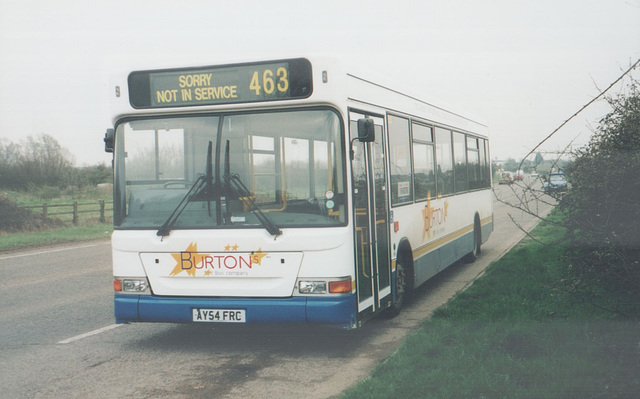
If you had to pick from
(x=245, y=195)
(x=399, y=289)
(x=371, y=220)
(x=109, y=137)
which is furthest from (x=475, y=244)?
(x=109, y=137)

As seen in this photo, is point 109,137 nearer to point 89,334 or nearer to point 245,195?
point 245,195

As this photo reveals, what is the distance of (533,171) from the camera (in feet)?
18.9

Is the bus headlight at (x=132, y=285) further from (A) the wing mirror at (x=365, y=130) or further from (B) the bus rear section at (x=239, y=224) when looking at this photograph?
(A) the wing mirror at (x=365, y=130)

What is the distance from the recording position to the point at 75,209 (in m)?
27.6

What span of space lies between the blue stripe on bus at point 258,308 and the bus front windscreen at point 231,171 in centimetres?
71

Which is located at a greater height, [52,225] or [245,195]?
[245,195]

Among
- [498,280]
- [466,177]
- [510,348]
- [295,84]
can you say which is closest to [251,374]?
[510,348]

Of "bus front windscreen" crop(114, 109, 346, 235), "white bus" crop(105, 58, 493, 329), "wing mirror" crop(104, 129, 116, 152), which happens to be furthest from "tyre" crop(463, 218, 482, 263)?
"wing mirror" crop(104, 129, 116, 152)

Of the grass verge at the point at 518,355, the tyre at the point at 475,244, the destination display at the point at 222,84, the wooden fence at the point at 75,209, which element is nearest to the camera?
the grass verge at the point at 518,355

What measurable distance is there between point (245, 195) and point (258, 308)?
42.9 inches

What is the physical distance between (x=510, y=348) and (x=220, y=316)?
2685 mm

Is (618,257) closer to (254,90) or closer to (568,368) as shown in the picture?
(568,368)

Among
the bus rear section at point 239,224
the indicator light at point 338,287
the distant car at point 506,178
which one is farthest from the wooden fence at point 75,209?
the distant car at point 506,178

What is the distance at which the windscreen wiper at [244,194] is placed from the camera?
6.73 metres
